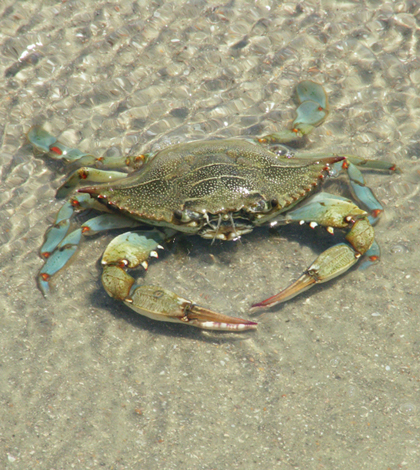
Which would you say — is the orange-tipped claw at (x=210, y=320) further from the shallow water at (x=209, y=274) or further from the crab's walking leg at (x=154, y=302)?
the shallow water at (x=209, y=274)

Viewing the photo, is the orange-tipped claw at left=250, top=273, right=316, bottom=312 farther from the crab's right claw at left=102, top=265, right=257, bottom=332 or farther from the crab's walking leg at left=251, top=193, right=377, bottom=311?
the crab's right claw at left=102, top=265, right=257, bottom=332

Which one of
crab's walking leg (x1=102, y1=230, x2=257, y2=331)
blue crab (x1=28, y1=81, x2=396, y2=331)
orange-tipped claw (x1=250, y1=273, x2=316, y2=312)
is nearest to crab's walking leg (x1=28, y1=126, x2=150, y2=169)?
blue crab (x1=28, y1=81, x2=396, y2=331)

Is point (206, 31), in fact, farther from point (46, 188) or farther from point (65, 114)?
point (46, 188)

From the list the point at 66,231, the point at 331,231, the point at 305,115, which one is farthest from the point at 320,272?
the point at 66,231

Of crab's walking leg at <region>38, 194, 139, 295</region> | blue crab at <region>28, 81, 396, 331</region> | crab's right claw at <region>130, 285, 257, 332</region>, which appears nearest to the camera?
crab's right claw at <region>130, 285, 257, 332</region>

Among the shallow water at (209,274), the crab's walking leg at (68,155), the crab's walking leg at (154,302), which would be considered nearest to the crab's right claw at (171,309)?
the crab's walking leg at (154,302)

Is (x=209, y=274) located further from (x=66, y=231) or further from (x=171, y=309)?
(x=66, y=231)
